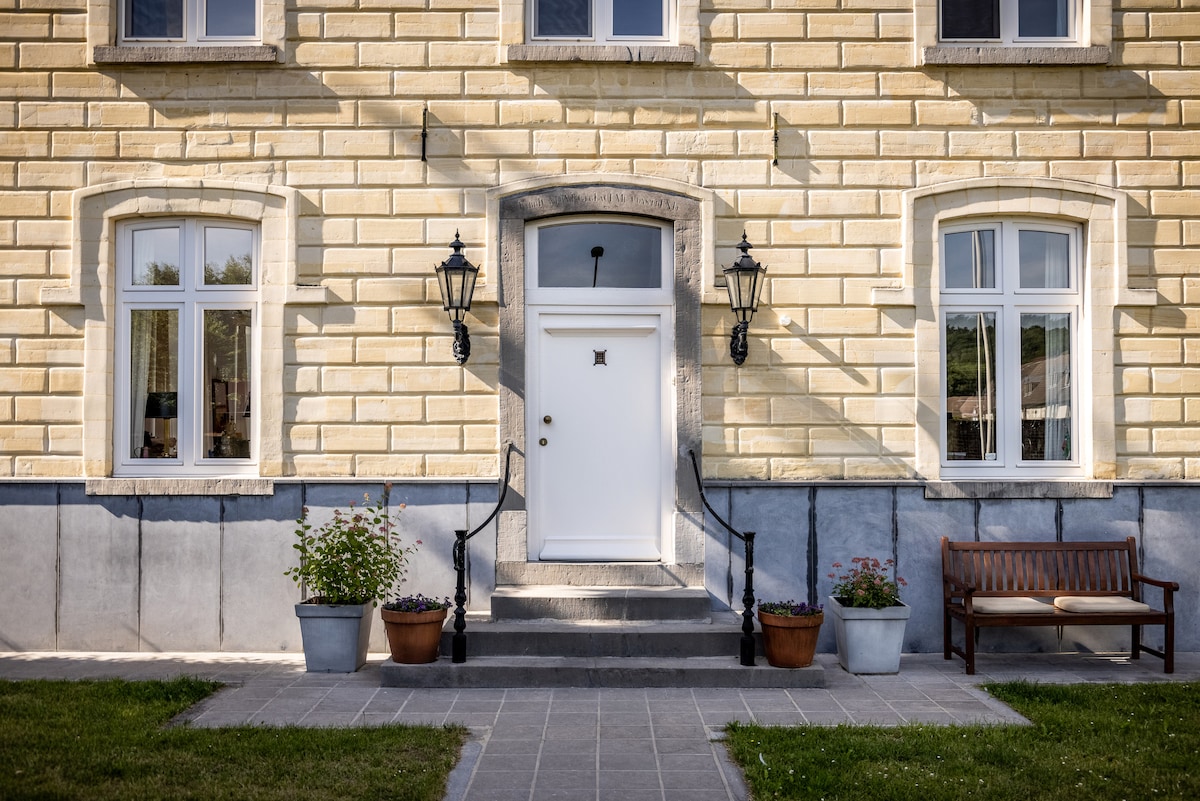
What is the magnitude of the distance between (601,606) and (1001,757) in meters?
2.85

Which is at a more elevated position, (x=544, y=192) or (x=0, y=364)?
(x=544, y=192)

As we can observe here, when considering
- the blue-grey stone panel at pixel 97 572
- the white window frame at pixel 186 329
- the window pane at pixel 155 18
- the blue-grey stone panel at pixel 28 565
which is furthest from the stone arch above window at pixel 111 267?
the window pane at pixel 155 18

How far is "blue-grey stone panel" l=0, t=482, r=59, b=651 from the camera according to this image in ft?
23.2

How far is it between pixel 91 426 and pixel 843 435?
583 centimetres

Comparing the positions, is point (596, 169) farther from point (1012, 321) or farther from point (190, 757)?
point (190, 757)

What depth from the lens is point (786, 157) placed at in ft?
23.6

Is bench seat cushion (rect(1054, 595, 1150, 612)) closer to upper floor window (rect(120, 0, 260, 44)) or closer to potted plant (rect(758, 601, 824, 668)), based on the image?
potted plant (rect(758, 601, 824, 668))

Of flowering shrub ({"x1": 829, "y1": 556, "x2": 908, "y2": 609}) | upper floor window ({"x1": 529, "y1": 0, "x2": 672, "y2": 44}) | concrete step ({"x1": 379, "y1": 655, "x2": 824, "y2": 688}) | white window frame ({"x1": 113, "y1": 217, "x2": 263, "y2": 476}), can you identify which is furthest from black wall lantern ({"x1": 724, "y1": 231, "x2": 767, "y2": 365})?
white window frame ({"x1": 113, "y1": 217, "x2": 263, "y2": 476})

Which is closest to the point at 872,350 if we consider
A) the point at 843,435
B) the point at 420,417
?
the point at 843,435

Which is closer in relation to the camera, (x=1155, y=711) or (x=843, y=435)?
(x=1155, y=711)

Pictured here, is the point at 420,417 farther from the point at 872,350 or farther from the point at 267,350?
the point at 872,350

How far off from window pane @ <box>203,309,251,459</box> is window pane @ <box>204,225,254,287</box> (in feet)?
A: 0.87

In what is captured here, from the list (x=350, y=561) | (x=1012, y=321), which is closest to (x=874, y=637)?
(x=1012, y=321)

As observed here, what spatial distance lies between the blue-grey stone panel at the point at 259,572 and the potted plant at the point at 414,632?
1216mm
